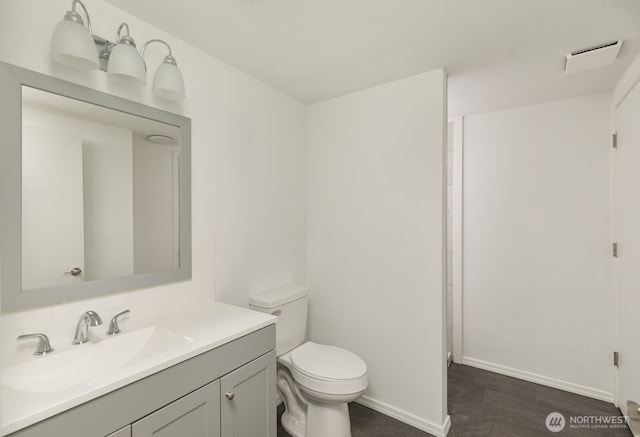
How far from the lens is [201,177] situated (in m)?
1.73

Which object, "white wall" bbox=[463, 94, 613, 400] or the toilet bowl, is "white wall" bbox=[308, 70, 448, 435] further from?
"white wall" bbox=[463, 94, 613, 400]

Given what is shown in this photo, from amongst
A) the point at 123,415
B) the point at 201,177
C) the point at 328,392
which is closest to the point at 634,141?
the point at 328,392

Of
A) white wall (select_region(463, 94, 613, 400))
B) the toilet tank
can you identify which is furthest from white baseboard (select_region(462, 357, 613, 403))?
the toilet tank

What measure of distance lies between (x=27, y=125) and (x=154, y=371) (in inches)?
39.8

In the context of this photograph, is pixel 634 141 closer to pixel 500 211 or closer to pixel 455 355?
pixel 500 211

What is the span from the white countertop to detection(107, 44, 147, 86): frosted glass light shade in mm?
1092

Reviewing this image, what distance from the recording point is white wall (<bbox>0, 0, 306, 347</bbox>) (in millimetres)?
1155

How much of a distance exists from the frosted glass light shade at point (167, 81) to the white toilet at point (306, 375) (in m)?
1.28

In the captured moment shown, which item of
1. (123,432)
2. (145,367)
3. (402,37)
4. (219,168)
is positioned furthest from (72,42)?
(402,37)

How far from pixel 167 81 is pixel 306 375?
1.67m

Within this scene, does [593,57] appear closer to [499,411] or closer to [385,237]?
[385,237]

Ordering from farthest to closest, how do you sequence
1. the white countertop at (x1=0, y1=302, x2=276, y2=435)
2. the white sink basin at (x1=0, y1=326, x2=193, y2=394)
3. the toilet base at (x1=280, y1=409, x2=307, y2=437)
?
the toilet base at (x1=280, y1=409, x2=307, y2=437), the white sink basin at (x1=0, y1=326, x2=193, y2=394), the white countertop at (x1=0, y1=302, x2=276, y2=435)

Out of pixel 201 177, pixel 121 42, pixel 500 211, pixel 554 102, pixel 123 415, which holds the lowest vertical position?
pixel 123 415

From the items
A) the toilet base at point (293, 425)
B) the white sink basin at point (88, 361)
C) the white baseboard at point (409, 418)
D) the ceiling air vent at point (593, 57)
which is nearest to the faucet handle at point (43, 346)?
the white sink basin at point (88, 361)
